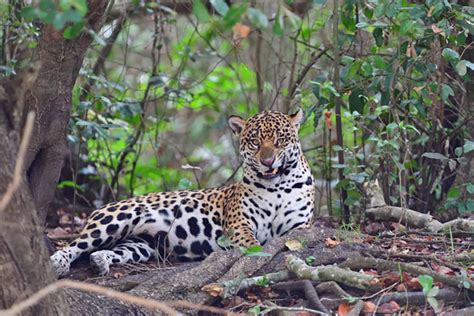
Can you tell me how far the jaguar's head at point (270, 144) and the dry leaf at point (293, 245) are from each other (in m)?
1.30

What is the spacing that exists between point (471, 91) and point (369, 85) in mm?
1072

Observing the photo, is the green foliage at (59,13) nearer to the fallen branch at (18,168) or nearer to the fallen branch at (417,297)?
the fallen branch at (18,168)

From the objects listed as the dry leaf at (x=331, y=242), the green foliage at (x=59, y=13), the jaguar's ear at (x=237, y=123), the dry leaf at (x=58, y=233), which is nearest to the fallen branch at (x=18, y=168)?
the green foliage at (x=59, y=13)

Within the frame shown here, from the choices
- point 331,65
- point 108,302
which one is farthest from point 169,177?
point 108,302

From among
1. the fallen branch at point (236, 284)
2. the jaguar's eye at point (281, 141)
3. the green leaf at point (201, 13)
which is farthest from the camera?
the jaguar's eye at point (281, 141)

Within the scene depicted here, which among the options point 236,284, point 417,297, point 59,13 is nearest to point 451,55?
point 417,297

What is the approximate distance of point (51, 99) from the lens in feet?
24.0

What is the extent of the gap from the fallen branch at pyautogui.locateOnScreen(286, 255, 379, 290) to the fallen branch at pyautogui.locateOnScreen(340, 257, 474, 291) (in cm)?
30

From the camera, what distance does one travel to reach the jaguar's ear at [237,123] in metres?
9.38

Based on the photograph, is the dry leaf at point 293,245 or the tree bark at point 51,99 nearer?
the tree bark at point 51,99

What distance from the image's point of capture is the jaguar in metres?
8.90

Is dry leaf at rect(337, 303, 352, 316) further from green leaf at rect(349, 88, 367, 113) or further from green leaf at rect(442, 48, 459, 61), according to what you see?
green leaf at rect(349, 88, 367, 113)

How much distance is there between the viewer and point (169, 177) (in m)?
12.8

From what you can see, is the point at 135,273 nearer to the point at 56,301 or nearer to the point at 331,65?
the point at 56,301
